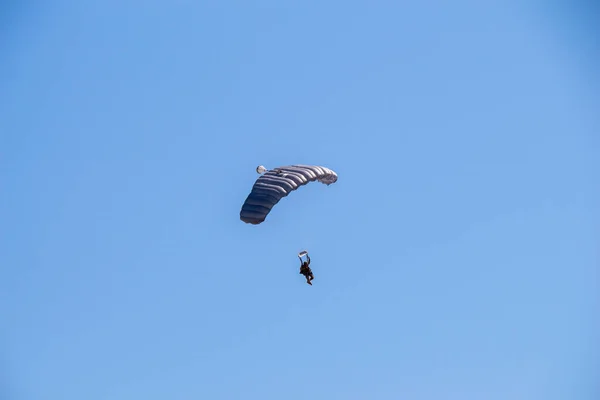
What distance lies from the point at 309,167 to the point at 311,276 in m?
4.97

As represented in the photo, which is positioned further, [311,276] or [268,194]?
[311,276]

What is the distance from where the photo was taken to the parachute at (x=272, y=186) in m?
49.7

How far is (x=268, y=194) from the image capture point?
1970 inches

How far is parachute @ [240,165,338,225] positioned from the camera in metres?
49.7

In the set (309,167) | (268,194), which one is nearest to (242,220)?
(268,194)

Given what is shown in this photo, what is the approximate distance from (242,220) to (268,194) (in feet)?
4.94

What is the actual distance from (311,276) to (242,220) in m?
6.20

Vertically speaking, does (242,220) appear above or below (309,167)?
below

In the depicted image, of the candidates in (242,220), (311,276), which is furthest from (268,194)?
(311,276)

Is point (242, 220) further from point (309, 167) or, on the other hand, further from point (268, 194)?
point (309, 167)

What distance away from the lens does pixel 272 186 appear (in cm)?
5056

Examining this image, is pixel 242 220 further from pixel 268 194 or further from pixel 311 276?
pixel 311 276

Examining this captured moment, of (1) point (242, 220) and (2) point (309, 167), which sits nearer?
(1) point (242, 220)

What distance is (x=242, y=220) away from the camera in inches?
1956
